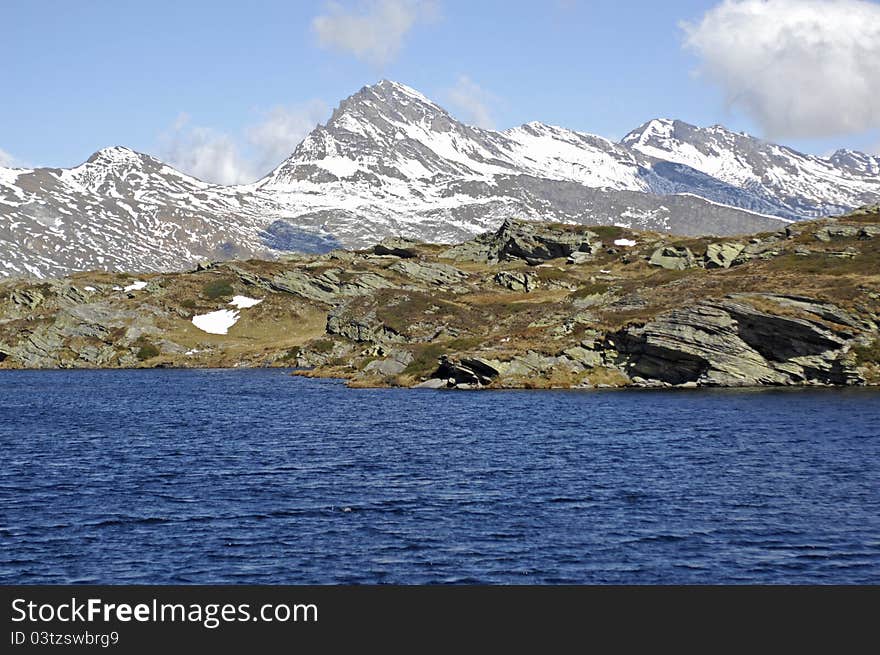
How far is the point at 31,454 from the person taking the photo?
6178cm

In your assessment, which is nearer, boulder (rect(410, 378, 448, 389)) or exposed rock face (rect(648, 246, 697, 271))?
boulder (rect(410, 378, 448, 389))

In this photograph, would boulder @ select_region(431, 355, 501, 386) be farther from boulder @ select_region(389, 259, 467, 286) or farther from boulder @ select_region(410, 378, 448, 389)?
boulder @ select_region(389, 259, 467, 286)

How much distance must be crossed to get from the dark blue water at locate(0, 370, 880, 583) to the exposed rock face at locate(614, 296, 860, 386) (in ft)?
31.8

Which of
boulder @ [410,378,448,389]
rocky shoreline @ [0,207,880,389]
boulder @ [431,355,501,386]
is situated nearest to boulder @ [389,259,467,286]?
rocky shoreline @ [0,207,880,389]

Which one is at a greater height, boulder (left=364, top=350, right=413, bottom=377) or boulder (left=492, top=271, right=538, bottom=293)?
boulder (left=492, top=271, right=538, bottom=293)

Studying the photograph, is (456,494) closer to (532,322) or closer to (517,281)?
(532,322)

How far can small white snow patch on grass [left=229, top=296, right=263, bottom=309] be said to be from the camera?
192375 mm

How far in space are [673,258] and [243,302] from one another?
8194cm

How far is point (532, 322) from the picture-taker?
414ft

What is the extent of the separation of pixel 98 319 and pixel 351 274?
4876 cm

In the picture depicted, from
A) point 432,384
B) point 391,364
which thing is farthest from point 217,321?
point 432,384

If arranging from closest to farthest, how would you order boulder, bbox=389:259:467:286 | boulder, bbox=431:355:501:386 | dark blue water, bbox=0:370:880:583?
dark blue water, bbox=0:370:880:583
boulder, bbox=431:355:501:386
boulder, bbox=389:259:467:286

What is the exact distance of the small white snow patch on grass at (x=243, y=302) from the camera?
192 meters
